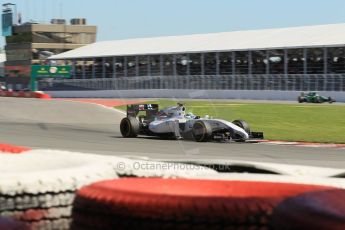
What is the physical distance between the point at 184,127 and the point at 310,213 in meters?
Answer: 15.6

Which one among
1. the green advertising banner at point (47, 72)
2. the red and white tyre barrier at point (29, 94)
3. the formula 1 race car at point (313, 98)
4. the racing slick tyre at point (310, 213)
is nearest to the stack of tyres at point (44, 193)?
the racing slick tyre at point (310, 213)

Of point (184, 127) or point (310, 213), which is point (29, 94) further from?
point (310, 213)

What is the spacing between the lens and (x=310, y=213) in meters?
1.68

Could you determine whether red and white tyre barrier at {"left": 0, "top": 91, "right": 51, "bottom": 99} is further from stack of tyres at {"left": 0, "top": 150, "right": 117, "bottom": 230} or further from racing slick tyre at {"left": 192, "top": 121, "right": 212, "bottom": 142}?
stack of tyres at {"left": 0, "top": 150, "right": 117, "bottom": 230}

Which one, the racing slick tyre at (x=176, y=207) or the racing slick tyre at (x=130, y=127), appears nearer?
the racing slick tyre at (x=176, y=207)

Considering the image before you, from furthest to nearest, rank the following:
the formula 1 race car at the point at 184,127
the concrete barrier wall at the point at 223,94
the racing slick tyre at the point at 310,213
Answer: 1. the concrete barrier wall at the point at 223,94
2. the formula 1 race car at the point at 184,127
3. the racing slick tyre at the point at 310,213

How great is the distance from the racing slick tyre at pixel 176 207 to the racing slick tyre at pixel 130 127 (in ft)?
55.2

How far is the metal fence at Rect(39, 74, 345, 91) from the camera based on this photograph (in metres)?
50.3

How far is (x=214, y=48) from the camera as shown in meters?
60.7

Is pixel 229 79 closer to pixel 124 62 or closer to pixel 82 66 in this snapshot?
A: pixel 124 62

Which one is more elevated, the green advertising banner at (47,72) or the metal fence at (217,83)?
the green advertising banner at (47,72)

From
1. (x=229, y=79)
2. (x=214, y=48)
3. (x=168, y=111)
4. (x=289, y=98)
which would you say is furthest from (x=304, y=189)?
(x=214, y=48)

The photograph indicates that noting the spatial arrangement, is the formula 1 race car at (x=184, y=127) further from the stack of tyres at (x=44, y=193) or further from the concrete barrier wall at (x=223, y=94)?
the concrete barrier wall at (x=223, y=94)

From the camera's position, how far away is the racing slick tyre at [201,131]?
1667 centimetres
